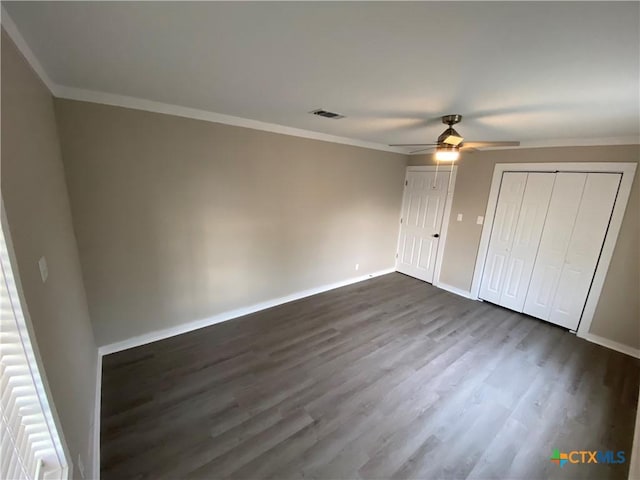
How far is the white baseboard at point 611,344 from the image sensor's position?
3.03 metres

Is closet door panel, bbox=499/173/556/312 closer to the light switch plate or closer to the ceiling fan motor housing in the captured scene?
the ceiling fan motor housing

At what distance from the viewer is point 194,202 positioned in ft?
9.32

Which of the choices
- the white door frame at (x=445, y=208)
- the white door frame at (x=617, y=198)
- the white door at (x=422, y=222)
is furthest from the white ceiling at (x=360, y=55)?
the white door at (x=422, y=222)

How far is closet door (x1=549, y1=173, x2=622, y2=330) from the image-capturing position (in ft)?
10.1

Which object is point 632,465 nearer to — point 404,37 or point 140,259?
point 404,37

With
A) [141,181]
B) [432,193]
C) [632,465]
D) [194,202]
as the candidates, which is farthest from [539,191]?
[141,181]

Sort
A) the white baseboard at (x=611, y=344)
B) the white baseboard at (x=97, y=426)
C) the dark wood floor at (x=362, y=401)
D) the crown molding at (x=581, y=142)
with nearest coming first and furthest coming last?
the white baseboard at (x=97, y=426)
the dark wood floor at (x=362, y=401)
the crown molding at (x=581, y=142)
the white baseboard at (x=611, y=344)

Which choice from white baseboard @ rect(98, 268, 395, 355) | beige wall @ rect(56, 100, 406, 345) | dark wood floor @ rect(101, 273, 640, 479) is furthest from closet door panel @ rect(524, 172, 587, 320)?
white baseboard @ rect(98, 268, 395, 355)

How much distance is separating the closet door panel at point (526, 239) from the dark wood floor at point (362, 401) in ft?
2.04

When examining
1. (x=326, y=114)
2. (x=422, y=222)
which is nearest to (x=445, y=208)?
(x=422, y=222)

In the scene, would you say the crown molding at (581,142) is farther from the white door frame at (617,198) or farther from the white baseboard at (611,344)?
the white baseboard at (611,344)

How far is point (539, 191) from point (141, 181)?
479 centimetres

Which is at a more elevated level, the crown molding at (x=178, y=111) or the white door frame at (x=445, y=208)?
the crown molding at (x=178, y=111)

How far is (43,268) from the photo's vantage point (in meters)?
1.24
